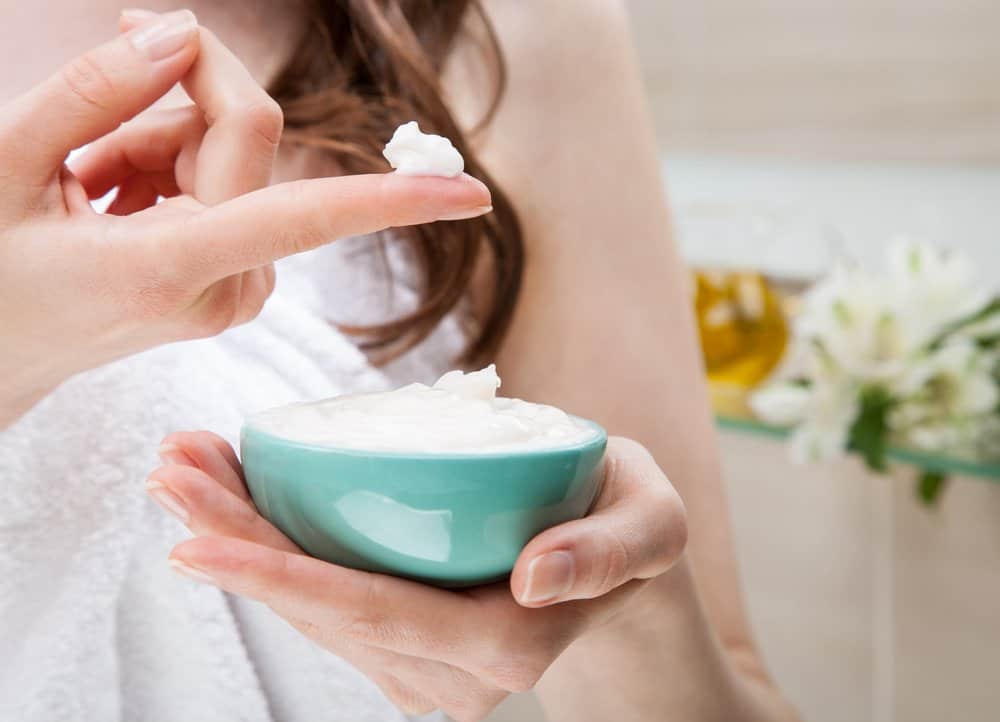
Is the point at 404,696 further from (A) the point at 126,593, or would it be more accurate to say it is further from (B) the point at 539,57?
(B) the point at 539,57

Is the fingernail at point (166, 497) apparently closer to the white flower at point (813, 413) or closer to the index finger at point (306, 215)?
the index finger at point (306, 215)

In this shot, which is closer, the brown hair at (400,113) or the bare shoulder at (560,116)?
the brown hair at (400,113)

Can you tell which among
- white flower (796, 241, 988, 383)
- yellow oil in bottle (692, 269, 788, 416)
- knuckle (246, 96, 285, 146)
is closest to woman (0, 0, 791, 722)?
knuckle (246, 96, 285, 146)

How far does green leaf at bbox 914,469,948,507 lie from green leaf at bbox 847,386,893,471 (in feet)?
0.25

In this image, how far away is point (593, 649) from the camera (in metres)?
0.44

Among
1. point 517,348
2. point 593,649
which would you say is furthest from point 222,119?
point 517,348

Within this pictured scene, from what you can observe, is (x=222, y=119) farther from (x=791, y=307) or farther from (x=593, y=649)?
(x=791, y=307)

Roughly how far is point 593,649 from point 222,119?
280 mm

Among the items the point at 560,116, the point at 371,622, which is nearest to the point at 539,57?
the point at 560,116

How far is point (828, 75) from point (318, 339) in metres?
0.72

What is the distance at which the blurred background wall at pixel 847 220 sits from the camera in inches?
37.4

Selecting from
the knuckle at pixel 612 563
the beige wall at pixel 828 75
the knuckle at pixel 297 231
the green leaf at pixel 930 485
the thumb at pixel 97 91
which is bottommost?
the green leaf at pixel 930 485

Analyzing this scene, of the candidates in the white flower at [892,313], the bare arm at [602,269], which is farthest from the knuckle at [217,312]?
the white flower at [892,313]

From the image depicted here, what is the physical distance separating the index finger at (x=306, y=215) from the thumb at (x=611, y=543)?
96mm
